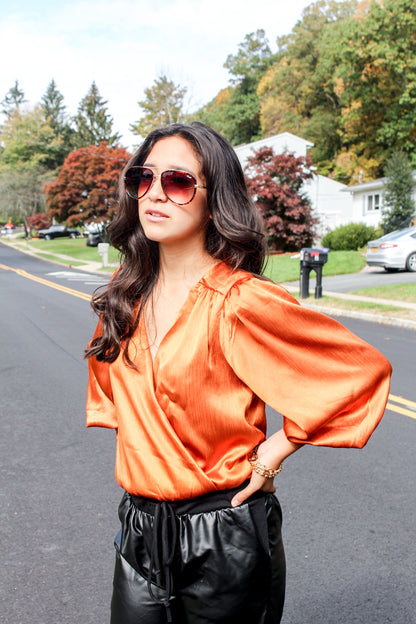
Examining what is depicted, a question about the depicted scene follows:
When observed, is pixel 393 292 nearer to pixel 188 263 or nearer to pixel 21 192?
pixel 188 263

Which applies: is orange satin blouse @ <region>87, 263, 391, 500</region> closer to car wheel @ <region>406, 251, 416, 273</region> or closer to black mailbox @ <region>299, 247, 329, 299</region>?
black mailbox @ <region>299, 247, 329, 299</region>

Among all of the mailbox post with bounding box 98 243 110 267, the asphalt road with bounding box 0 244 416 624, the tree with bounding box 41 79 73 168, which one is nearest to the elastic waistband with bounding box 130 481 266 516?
the asphalt road with bounding box 0 244 416 624

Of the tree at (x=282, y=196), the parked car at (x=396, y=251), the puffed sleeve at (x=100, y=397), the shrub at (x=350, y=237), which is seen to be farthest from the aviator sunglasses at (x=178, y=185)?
the shrub at (x=350, y=237)

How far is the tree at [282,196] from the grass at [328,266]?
379 cm

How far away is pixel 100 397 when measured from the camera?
186cm

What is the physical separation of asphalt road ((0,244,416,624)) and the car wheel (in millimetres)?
12033

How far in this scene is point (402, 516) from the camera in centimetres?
338

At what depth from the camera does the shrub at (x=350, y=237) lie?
86.9 feet

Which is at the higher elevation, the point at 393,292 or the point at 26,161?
the point at 26,161

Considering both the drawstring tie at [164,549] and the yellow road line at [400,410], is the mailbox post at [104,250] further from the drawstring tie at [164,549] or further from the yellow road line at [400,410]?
the drawstring tie at [164,549]

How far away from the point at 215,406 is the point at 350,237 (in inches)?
1032

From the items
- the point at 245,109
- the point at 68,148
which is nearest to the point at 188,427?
the point at 245,109

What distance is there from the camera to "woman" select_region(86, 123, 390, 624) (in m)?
1.42

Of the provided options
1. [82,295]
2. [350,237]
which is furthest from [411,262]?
[82,295]
